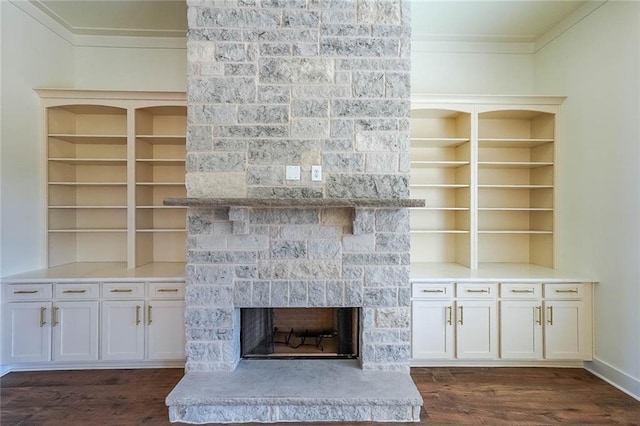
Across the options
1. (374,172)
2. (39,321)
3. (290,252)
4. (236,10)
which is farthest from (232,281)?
(236,10)

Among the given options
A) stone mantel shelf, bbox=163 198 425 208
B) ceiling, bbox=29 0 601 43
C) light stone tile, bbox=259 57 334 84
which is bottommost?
stone mantel shelf, bbox=163 198 425 208

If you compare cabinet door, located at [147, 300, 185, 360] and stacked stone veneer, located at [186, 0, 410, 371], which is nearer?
stacked stone veneer, located at [186, 0, 410, 371]

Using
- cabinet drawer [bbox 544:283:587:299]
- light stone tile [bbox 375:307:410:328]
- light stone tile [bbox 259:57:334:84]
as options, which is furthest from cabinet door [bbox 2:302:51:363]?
Result: cabinet drawer [bbox 544:283:587:299]

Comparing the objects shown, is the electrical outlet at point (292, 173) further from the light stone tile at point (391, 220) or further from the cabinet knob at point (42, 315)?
the cabinet knob at point (42, 315)

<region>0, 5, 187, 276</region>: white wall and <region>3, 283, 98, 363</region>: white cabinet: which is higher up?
<region>0, 5, 187, 276</region>: white wall

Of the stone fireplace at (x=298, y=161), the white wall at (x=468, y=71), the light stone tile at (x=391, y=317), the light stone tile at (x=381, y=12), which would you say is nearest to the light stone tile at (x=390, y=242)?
the stone fireplace at (x=298, y=161)

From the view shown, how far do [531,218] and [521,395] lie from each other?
75.0 inches

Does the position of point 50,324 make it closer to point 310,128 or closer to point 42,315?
point 42,315

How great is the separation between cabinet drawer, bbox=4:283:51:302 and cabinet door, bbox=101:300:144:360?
1.55 feet

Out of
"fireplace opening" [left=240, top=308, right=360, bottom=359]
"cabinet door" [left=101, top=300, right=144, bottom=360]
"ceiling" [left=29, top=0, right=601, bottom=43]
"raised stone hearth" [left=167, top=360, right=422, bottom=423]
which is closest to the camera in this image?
"raised stone hearth" [left=167, top=360, right=422, bottom=423]

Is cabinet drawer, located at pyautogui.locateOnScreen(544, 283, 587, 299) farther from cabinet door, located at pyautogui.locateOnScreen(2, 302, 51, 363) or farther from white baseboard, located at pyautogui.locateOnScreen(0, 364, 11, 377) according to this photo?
white baseboard, located at pyautogui.locateOnScreen(0, 364, 11, 377)

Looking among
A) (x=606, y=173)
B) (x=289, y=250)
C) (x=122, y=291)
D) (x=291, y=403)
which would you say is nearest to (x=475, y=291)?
(x=606, y=173)

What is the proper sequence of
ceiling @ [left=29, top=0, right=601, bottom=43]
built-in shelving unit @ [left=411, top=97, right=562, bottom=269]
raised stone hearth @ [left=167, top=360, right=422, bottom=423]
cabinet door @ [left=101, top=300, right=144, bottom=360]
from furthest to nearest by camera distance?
built-in shelving unit @ [left=411, top=97, right=562, bottom=269]
ceiling @ [left=29, top=0, right=601, bottom=43]
cabinet door @ [left=101, top=300, right=144, bottom=360]
raised stone hearth @ [left=167, top=360, right=422, bottom=423]

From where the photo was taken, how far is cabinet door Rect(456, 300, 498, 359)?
2.87 m
